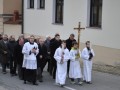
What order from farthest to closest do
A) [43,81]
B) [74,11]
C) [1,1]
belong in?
1. [1,1]
2. [74,11]
3. [43,81]

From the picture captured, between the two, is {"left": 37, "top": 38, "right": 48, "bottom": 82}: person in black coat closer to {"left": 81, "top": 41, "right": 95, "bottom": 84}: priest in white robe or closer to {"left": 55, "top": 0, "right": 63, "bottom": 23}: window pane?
{"left": 81, "top": 41, "right": 95, "bottom": 84}: priest in white robe

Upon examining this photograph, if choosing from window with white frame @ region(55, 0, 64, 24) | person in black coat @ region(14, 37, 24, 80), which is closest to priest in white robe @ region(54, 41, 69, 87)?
person in black coat @ region(14, 37, 24, 80)

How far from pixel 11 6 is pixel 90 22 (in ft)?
38.9

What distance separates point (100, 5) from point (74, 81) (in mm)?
5916

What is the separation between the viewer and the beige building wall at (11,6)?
1204 inches

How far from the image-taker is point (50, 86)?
1449 cm

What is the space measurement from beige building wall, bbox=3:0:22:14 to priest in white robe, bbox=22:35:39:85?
53.1ft

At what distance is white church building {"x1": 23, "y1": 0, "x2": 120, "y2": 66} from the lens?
1833 centimetres

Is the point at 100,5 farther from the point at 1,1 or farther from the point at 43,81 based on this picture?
the point at 1,1

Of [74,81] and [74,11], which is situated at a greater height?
[74,11]

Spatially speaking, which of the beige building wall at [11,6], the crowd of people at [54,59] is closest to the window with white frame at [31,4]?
the beige building wall at [11,6]

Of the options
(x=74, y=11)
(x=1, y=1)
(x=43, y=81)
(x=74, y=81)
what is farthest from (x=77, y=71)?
(x=1, y=1)

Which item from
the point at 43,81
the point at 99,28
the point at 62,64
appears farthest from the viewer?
the point at 99,28

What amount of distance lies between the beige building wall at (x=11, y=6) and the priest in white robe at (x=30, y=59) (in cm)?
1618
